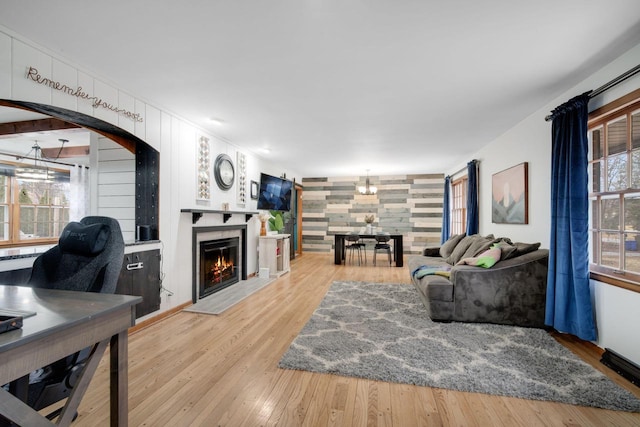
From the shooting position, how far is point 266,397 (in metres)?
1.83

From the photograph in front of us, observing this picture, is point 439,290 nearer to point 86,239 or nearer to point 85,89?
point 86,239

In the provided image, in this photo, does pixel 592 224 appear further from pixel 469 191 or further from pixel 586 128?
pixel 469 191

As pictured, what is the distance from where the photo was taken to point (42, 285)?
1493 mm

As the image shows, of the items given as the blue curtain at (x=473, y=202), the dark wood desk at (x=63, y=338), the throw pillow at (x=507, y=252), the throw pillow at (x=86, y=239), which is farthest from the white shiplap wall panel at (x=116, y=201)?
the blue curtain at (x=473, y=202)

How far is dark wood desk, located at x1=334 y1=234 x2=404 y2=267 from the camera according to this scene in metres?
6.55

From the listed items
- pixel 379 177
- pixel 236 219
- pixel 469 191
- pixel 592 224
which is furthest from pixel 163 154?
pixel 379 177

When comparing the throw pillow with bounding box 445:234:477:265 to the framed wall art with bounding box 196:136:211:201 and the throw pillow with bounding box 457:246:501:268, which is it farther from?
the framed wall art with bounding box 196:136:211:201

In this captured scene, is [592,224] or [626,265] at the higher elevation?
[592,224]

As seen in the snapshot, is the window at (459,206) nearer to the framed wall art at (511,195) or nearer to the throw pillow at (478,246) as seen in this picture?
the framed wall art at (511,195)

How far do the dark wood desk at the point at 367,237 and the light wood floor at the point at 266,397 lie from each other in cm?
397

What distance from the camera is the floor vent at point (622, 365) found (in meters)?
1.96

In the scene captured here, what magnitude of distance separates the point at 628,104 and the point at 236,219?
4.97m

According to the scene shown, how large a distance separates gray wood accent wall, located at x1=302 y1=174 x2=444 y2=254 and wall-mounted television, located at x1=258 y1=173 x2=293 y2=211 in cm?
215

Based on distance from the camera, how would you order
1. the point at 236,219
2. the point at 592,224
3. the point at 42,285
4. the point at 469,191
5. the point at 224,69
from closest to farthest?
the point at 42,285
the point at 224,69
the point at 592,224
the point at 236,219
the point at 469,191
